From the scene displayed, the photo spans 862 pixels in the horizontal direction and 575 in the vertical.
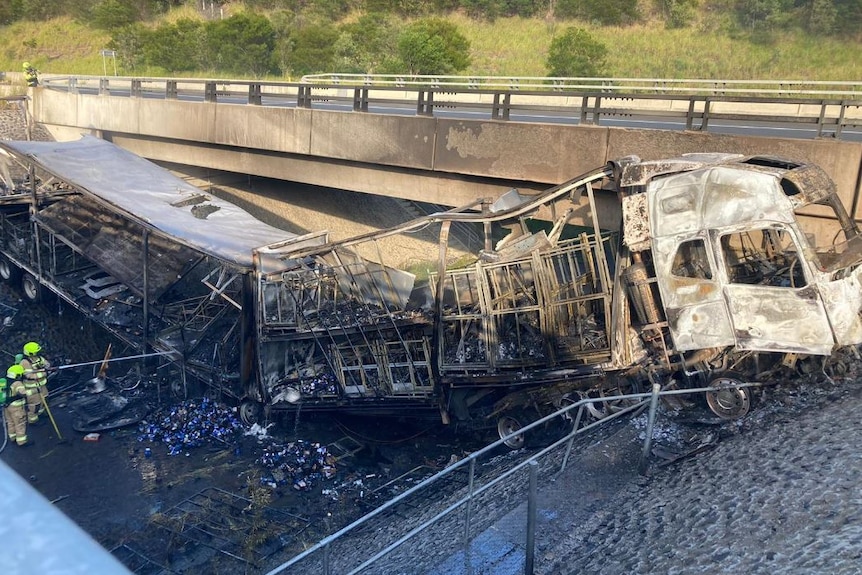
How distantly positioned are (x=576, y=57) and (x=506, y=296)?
2853 centimetres

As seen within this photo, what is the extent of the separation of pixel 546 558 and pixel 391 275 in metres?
6.43

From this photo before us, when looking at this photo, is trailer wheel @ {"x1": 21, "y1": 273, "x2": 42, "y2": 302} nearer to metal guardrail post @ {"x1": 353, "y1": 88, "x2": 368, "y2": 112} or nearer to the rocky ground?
the rocky ground

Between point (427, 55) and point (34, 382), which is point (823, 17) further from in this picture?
point (34, 382)

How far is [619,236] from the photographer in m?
8.58

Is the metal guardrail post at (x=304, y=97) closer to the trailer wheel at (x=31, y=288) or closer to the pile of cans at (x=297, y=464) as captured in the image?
the trailer wheel at (x=31, y=288)

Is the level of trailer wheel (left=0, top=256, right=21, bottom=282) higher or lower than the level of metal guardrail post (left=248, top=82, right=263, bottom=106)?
lower

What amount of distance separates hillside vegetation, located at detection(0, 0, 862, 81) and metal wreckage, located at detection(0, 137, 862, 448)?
24.7 meters

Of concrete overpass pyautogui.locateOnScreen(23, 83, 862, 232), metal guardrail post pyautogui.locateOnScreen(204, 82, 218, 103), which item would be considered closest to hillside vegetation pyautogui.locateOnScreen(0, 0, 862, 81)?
concrete overpass pyautogui.locateOnScreen(23, 83, 862, 232)

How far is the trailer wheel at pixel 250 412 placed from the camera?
36.5 feet

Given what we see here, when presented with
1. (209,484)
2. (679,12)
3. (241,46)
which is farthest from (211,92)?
(679,12)

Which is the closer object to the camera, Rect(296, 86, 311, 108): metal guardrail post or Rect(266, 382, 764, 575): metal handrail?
Rect(266, 382, 764, 575): metal handrail

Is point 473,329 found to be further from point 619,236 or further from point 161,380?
point 161,380

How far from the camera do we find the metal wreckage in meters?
7.73

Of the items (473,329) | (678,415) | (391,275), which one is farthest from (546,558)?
(391,275)
